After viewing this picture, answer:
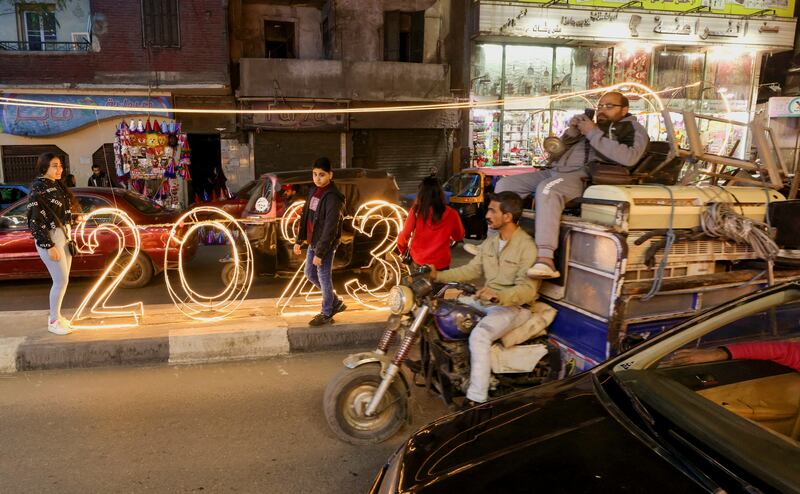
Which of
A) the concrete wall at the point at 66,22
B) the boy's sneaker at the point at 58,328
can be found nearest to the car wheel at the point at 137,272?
the boy's sneaker at the point at 58,328

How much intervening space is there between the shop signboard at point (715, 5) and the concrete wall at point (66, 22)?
14.4m

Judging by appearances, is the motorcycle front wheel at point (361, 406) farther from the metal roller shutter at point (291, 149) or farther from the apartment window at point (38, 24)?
the apartment window at point (38, 24)

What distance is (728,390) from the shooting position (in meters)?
2.72

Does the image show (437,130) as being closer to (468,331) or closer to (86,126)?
(86,126)

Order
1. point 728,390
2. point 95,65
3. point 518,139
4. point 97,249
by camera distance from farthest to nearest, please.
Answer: point 518,139, point 95,65, point 97,249, point 728,390

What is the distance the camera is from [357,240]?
891 cm

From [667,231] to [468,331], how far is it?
5.18 ft

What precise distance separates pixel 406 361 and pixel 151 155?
11693mm

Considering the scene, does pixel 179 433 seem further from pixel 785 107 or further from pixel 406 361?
pixel 785 107

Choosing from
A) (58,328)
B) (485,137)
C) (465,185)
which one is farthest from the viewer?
(485,137)

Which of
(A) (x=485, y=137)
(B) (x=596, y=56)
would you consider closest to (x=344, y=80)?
(A) (x=485, y=137)

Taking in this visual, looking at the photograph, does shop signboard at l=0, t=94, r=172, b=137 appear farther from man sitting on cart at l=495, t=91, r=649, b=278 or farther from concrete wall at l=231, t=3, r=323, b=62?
man sitting on cart at l=495, t=91, r=649, b=278

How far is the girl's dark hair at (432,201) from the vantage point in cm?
573

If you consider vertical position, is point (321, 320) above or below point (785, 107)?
below
